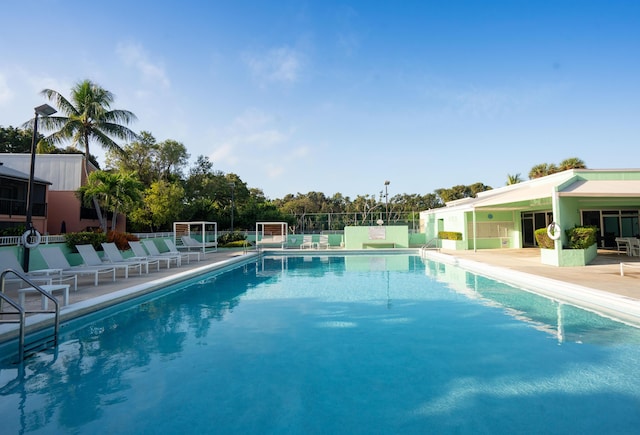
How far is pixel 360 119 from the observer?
19.5m

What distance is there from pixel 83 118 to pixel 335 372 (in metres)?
21.7

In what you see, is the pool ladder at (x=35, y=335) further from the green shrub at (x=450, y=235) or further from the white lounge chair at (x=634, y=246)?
the green shrub at (x=450, y=235)

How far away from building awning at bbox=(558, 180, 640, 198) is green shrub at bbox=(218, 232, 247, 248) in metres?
17.0

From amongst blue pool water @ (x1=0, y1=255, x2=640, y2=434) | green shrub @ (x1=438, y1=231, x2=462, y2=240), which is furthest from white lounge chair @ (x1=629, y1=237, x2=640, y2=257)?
blue pool water @ (x1=0, y1=255, x2=640, y2=434)

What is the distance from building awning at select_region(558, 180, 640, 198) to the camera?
33.6 ft

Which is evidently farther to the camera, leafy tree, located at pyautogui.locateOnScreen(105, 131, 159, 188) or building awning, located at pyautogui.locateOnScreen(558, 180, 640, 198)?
leafy tree, located at pyautogui.locateOnScreen(105, 131, 159, 188)

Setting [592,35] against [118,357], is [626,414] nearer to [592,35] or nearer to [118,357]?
[118,357]

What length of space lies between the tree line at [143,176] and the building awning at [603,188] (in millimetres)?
9084

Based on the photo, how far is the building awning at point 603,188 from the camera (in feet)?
33.6

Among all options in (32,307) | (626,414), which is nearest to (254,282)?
(32,307)

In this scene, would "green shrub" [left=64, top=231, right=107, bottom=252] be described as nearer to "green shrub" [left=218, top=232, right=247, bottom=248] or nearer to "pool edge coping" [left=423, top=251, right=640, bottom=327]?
"green shrub" [left=218, top=232, right=247, bottom=248]

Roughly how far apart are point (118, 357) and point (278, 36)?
12.9 m

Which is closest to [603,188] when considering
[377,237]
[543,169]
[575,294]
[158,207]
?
[575,294]

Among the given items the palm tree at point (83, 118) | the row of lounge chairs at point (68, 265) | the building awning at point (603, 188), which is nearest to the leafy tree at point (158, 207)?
the palm tree at point (83, 118)
